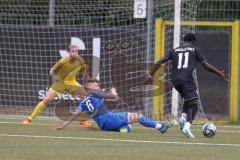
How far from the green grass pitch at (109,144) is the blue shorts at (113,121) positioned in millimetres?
236

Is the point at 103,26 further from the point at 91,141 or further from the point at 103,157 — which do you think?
the point at 103,157

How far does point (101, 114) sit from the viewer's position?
623 inches

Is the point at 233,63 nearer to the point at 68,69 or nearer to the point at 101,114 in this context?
the point at 68,69

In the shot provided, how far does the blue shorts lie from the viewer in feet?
51.4

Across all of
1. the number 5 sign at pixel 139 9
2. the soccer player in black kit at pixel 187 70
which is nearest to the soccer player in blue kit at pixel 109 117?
the soccer player in black kit at pixel 187 70

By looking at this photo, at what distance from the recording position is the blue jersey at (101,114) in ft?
51.5

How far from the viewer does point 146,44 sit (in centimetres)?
2117

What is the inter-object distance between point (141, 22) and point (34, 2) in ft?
13.0

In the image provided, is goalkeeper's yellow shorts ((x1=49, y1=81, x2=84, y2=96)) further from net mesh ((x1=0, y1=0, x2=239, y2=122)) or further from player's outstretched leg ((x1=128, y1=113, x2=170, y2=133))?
player's outstretched leg ((x1=128, y1=113, x2=170, y2=133))

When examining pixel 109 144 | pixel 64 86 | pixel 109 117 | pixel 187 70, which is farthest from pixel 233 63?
pixel 109 144

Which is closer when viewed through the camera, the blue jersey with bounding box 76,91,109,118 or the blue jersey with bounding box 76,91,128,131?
the blue jersey with bounding box 76,91,128,131

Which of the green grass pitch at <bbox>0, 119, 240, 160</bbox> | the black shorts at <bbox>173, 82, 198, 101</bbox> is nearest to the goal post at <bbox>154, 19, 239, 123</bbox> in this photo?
the green grass pitch at <bbox>0, 119, 240, 160</bbox>

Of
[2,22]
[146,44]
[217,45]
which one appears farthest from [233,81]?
[2,22]

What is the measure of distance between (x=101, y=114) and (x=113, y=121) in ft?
0.94
